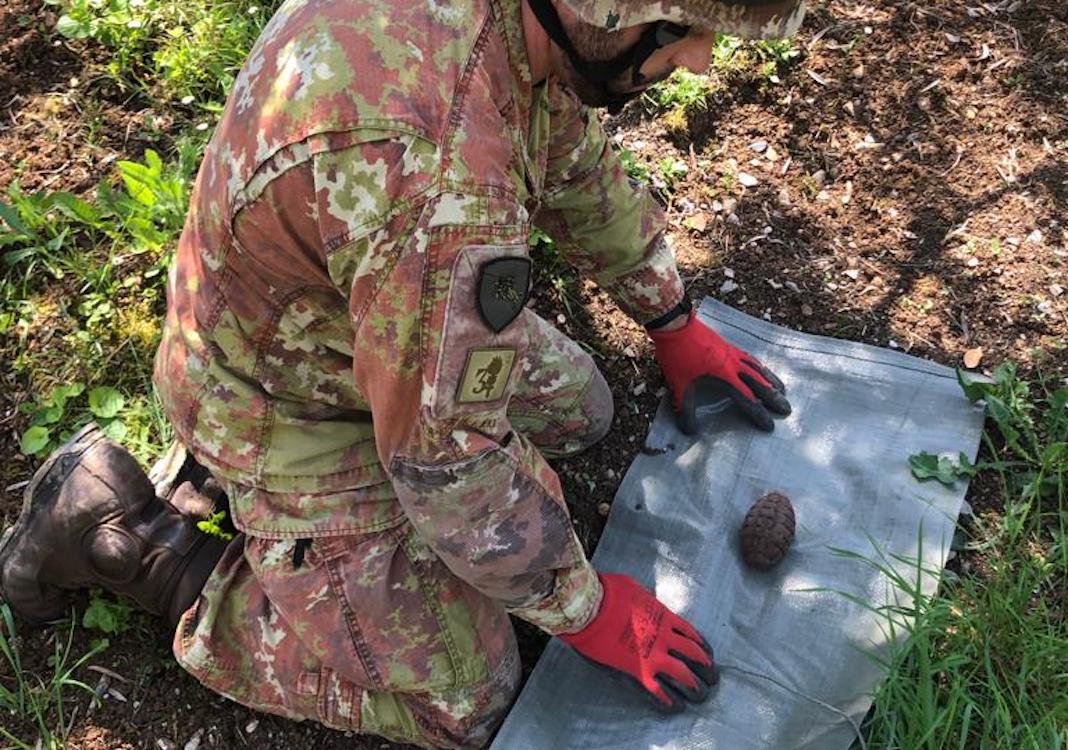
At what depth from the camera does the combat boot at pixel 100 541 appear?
2.40m

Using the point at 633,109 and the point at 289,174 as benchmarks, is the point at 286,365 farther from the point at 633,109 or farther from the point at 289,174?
the point at 633,109

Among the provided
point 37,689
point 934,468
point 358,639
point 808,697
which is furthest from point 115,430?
point 934,468

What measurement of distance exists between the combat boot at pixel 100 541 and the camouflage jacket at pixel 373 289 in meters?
0.34

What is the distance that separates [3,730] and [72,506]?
52 centimetres

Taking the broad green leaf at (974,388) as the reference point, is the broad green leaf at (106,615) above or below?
below

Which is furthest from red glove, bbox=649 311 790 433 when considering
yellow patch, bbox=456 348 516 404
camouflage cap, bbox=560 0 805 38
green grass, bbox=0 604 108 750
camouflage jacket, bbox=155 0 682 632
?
green grass, bbox=0 604 108 750

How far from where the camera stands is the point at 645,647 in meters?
2.31

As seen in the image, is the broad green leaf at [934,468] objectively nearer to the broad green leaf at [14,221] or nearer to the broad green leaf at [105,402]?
the broad green leaf at [105,402]

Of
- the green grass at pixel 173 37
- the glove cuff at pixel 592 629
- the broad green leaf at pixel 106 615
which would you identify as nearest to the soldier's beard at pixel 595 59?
the glove cuff at pixel 592 629

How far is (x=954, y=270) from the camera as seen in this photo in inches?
119

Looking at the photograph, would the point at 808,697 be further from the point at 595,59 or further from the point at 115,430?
the point at 115,430

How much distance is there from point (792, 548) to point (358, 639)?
111cm

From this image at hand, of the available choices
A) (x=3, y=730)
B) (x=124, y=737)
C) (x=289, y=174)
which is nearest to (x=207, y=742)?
(x=124, y=737)

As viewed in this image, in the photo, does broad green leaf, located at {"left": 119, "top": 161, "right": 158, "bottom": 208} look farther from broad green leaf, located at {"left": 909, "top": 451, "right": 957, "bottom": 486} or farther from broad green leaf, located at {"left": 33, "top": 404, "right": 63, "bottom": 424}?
broad green leaf, located at {"left": 909, "top": 451, "right": 957, "bottom": 486}
